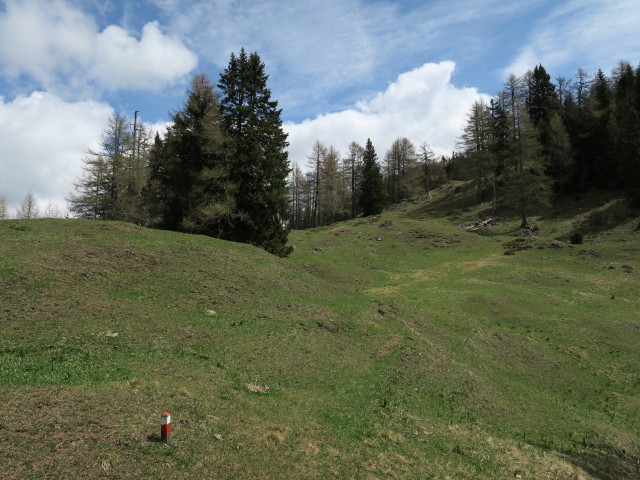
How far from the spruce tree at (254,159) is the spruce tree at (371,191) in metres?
45.1

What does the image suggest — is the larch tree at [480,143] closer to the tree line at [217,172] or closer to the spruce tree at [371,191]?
the spruce tree at [371,191]

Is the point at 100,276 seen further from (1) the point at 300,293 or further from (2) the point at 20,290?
(1) the point at 300,293

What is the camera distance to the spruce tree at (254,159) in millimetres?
36344

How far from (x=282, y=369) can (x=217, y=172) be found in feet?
79.3

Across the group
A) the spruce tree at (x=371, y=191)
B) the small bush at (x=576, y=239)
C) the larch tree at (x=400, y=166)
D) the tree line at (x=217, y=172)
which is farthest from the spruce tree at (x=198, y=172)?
the larch tree at (x=400, y=166)

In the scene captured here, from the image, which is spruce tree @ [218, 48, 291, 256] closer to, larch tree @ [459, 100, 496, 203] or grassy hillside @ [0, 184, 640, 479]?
grassy hillside @ [0, 184, 640, 479]

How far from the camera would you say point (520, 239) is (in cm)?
5247

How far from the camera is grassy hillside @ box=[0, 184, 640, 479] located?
8742 millimetres

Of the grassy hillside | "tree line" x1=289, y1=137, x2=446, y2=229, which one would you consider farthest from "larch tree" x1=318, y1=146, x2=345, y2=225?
the grassy hillside

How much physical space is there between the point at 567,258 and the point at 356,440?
43.9 meters

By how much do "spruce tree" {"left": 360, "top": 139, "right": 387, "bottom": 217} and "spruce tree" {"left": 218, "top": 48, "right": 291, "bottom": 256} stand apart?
148ft

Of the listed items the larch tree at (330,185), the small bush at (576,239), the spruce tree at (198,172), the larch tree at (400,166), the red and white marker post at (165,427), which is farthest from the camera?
the larch tree at (400,166)

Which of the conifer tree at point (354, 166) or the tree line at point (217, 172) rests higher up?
the conifer tree at point (354, 166)

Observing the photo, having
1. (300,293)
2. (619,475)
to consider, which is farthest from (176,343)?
(619,475)
